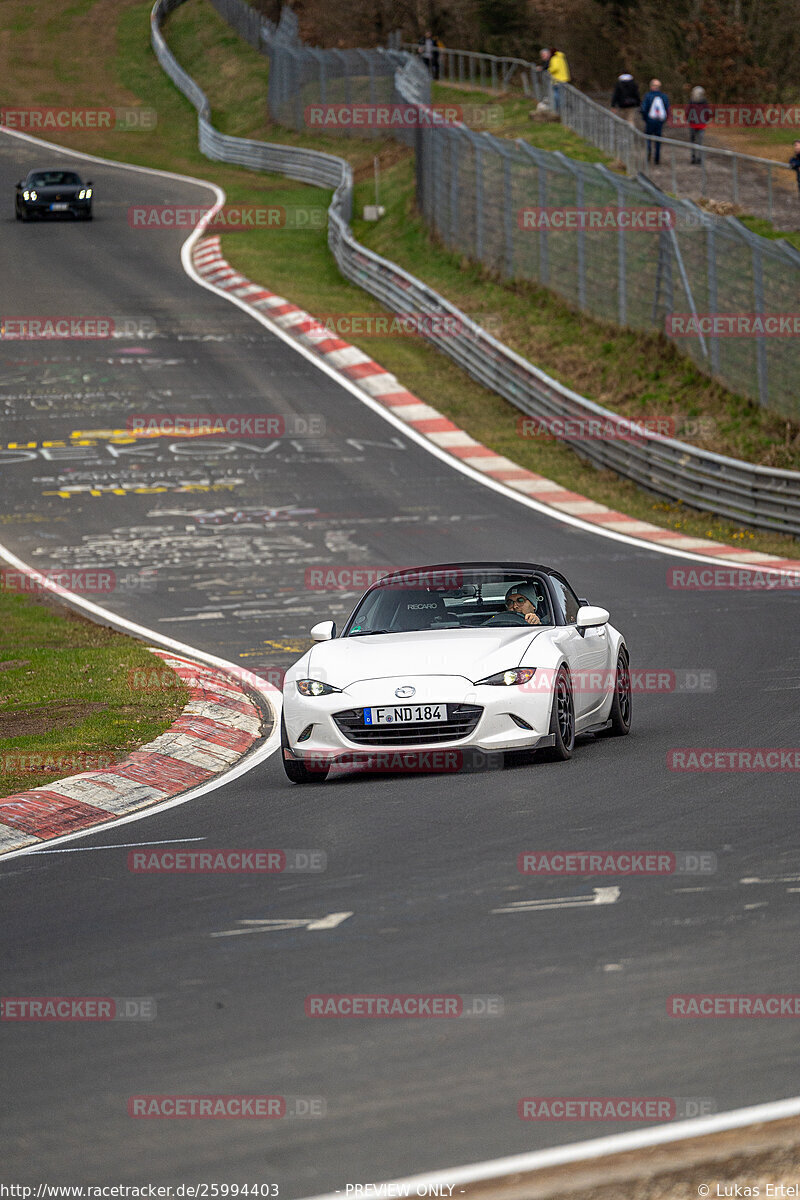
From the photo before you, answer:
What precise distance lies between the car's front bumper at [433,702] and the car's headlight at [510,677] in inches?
1.5

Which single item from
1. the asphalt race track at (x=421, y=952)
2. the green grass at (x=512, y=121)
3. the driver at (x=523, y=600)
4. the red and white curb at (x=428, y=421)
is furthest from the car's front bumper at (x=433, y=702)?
the green grass at (x=512, y=121)

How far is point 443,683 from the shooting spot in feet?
32.5

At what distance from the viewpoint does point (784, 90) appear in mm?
50281

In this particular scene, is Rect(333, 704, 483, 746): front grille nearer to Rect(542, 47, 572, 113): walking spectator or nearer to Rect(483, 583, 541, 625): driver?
Rect(483, 583, 541, 625): driver

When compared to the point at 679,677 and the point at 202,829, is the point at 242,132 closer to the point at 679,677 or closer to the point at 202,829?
the point at 679,677

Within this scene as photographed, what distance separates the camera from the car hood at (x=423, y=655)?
32.9 ft

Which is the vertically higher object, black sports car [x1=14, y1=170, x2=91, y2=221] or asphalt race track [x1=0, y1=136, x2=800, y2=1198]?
asphalt race track [x1=0, y1=136, x2=800, y2=1198]

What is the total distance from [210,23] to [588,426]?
60095mm

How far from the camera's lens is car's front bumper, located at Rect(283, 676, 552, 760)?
9867 millimetres

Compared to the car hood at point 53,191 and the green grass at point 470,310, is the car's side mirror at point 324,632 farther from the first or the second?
the car hood at point 53,191

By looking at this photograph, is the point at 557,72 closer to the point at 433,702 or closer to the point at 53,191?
the point at 53,191

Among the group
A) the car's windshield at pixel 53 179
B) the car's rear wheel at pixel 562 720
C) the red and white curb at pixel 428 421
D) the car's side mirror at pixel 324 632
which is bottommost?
the red and white curb at pixel 428 421

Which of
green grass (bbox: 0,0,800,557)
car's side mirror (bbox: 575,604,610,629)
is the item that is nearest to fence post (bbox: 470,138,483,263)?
green grass (bbox: 0,0,800,557)

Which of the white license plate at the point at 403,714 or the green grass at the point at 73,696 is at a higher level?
the white license plate at the point at 403,714
